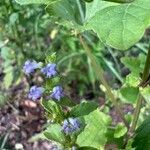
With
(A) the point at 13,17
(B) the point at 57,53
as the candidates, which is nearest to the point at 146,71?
(A) the point at 13,17

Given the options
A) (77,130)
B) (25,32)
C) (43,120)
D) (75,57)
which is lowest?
(43,120)

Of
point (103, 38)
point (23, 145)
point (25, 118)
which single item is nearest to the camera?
point (103, 38)

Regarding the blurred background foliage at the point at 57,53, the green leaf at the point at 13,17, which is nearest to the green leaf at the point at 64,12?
the green leaf at the point at 13,17

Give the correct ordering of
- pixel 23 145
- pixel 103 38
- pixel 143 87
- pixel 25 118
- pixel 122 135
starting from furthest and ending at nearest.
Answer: pixel 25 118 < pixel 23 145 < pixel 122 135 < pixel 143 87 < pixel 103 38

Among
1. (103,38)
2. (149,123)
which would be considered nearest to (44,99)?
(149,123)

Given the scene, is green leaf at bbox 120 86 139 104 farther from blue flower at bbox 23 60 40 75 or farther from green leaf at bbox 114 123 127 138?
blue flower at bbox 23 60 40 75

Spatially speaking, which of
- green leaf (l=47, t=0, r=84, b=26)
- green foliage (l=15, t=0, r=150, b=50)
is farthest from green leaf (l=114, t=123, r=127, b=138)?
green foliage (l=15, t=0, r=150, b=50)

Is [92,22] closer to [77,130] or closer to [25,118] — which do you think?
[77,130]

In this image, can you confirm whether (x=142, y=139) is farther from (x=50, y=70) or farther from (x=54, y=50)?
(x=54, y=50)
